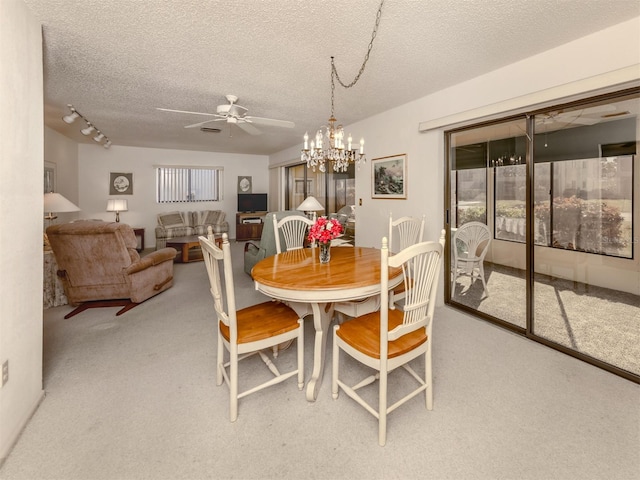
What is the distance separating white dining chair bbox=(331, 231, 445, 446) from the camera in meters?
1.51

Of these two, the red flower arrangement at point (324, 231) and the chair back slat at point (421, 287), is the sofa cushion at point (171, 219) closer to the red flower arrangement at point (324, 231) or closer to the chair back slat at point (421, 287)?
the red flower arrangement at point (324, 231)

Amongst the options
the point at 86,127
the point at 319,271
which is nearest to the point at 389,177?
the point at 319,271

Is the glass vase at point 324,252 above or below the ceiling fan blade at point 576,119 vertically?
below

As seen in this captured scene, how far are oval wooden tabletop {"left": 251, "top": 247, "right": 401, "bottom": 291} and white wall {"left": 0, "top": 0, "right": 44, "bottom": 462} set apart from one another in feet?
4.16

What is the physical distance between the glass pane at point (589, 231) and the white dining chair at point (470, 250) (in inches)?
23.1

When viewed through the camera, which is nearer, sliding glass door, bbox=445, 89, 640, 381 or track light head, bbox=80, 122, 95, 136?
sliding glass door, bbox=445, 89, 640, 381

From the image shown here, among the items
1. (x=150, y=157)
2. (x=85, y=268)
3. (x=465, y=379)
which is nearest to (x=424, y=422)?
(x=465, y=379)

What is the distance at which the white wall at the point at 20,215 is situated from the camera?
1.52 metres

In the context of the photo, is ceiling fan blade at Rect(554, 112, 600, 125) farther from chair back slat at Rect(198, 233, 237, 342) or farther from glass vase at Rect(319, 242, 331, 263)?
chair back slat at Rect(198, 233, 237, 342)

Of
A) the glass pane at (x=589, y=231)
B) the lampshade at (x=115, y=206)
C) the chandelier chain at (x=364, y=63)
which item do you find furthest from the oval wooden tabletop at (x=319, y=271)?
the lampshade at (x=115, y=206)

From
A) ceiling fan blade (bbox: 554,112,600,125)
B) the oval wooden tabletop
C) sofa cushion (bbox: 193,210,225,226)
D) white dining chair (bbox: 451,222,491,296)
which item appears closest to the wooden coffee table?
sofa cushion (bbox: 193,210,225,226)

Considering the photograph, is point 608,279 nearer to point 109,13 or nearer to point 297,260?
point 297,260

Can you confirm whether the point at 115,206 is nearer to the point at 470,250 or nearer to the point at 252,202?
the point at 252,202

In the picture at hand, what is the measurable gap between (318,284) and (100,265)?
9.29 feet
